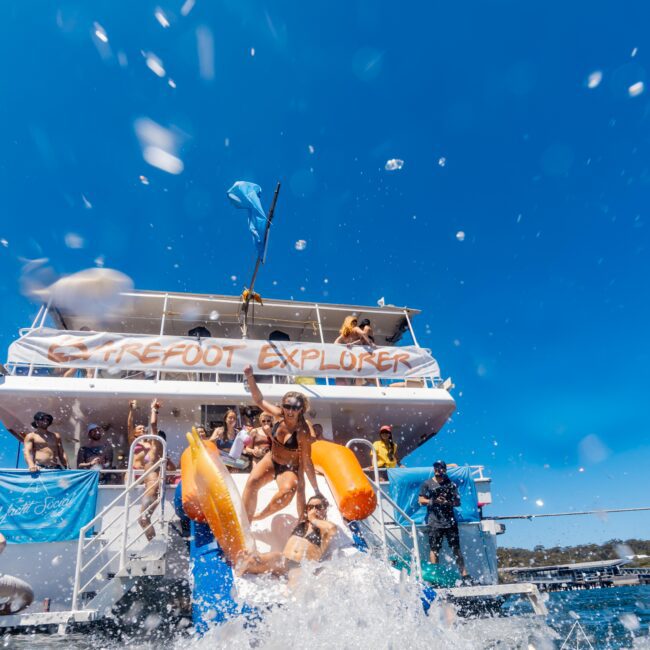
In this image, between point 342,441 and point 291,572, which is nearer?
point 291,572

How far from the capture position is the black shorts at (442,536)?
342 inches

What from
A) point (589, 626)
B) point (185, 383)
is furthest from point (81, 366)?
point (589, 626)

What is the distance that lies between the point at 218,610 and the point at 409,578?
2.13 metres

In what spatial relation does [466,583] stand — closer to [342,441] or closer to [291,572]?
[291,572]

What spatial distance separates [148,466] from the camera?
9.24 meters

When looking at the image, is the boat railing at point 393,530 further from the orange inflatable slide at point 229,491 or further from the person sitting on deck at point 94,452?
the person sitting on deck at point 94,452

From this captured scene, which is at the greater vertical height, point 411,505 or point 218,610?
point 411,505

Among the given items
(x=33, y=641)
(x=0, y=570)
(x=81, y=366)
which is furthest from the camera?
(x=81, y=366)

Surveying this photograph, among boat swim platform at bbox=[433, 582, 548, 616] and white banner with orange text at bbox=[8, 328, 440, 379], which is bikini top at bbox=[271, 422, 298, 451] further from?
white banner with orange text at bbox=[8, 328, 440, 379]

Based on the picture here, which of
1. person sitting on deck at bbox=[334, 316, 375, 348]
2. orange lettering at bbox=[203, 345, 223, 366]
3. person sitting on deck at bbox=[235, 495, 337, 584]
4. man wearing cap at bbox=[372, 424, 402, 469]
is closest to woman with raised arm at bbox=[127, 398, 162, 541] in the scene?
orange lettering at bbox=[203, 345, 223, 366]

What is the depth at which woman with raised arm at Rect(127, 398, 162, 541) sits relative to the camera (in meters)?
8.05

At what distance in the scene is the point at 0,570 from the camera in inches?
318

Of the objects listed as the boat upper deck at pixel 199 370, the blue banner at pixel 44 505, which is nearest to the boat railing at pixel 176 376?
the boat upper deck at pixel 199 370

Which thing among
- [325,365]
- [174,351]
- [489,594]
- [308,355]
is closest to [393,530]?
[489,594]
